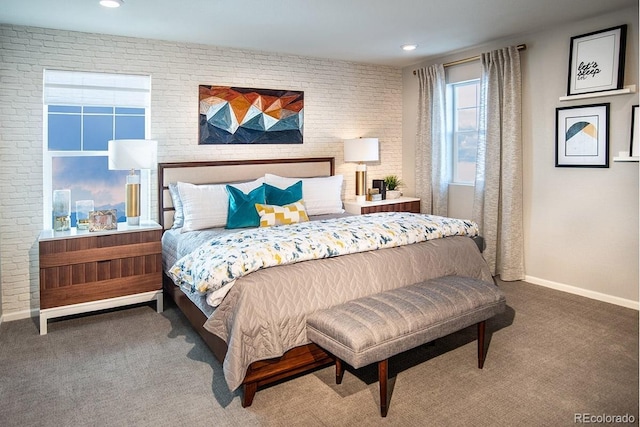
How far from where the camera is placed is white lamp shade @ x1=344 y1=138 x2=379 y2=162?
5418 millimetres

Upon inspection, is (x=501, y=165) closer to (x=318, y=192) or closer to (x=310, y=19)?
(x=318, y=192)

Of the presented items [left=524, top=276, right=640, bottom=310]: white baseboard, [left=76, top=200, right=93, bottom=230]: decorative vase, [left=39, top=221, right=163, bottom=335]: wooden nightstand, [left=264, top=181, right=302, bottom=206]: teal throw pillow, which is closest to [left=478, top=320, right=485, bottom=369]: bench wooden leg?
[left=524, top=276, right=640, bottom=310]: white baseboard

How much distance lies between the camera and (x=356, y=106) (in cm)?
574

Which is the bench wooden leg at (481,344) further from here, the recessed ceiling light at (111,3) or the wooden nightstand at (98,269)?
the recessed ceiling light at (111,3)

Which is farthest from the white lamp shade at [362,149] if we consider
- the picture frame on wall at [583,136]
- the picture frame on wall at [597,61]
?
the picture frame on wall at [597,61]

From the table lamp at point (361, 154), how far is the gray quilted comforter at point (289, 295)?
2355 mm

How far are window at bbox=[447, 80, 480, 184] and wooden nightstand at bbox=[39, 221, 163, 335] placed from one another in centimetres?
346

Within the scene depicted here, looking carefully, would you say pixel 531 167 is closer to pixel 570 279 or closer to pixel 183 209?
pixel 570 279

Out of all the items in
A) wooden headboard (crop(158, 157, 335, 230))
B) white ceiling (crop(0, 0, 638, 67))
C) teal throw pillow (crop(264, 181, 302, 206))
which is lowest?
teal throw pillow (crop(264, 181, 302, 206))

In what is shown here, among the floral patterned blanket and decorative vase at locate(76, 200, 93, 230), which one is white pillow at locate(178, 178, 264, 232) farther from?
the floral patterned blanket

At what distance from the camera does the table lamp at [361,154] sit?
5422 millimetres

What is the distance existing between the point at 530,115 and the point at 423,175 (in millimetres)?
1482

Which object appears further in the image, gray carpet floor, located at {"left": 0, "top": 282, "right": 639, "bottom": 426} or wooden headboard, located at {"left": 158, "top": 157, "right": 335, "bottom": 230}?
wooden headboard, located at {"left": 158, "top": 157, "right": 335, "bottom": 230}

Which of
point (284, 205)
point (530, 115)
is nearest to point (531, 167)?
point (530, 115)
